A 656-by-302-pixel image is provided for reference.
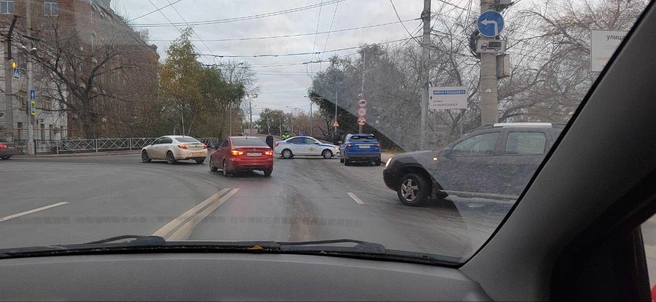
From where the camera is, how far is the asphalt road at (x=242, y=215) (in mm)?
5469

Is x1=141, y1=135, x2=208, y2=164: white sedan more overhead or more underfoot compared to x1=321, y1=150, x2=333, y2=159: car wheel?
more overhead

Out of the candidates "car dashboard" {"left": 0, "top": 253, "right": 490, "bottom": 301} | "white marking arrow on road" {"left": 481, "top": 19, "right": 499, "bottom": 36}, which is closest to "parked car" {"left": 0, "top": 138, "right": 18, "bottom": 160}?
"car dashboard" {"left": 0, "top": 253, "right": 490, "bottom": 301}

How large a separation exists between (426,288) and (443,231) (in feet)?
10.6

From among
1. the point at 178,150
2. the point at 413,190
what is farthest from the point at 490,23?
the point at 178,150

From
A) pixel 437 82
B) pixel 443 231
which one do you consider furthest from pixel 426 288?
pixel 437 82

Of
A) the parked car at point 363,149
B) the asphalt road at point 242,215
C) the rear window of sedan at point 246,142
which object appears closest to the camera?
the asphalt road at point 242,215

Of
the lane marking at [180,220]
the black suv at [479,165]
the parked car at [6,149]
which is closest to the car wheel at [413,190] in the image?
the black suv at [479,165]

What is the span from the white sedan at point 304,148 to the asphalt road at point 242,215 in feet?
47.9

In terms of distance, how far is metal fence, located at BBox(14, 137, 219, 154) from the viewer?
3425 cm

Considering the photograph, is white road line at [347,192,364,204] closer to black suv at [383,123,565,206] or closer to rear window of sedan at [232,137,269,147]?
black suv at [383,123,565,206]

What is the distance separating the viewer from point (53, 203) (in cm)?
928

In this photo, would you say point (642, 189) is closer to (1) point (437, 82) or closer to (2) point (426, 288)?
(2) point (426, 288)

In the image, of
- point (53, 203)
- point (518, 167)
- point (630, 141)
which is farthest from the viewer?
point (53, 203)

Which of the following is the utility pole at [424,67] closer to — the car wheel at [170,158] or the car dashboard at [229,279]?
the car dashboard at [229,279]
